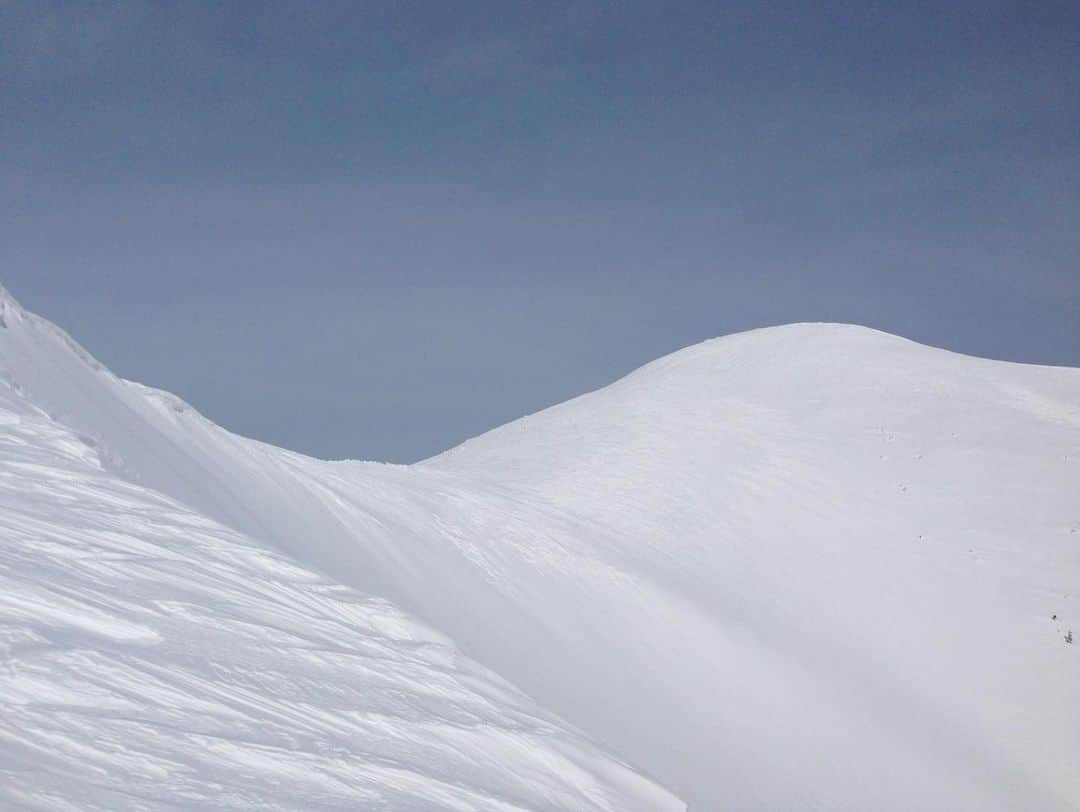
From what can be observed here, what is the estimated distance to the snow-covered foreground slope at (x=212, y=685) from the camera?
3.66 metres

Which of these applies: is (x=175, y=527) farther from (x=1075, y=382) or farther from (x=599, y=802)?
(x=1075, y=382)

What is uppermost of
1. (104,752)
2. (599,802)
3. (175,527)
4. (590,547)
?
(590,547)

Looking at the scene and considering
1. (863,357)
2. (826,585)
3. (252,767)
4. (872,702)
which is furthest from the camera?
(863,357)

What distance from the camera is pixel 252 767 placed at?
3936 mm

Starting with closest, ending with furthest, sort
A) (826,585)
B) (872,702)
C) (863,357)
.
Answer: (872,702) < (826,585) < (863,357)

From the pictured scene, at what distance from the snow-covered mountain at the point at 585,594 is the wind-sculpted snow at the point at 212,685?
20mm

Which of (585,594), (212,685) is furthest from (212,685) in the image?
(585,594)

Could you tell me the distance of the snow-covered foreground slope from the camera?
12.0ft

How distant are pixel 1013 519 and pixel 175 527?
1946 cm

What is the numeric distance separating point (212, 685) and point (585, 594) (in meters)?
12.0

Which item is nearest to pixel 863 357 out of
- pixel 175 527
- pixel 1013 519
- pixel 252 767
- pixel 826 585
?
pixel 1013 519

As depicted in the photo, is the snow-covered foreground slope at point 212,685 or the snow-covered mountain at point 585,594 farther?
the snow-covered mountain at point 585,594

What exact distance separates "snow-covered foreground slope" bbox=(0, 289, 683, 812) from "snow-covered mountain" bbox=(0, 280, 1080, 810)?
20mm

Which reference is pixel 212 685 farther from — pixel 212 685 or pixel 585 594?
pixel 585 594
